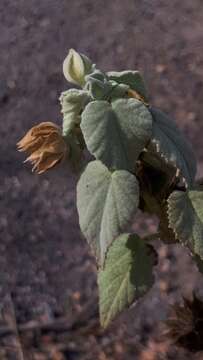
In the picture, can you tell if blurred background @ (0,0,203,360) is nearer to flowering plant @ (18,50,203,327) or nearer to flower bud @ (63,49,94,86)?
flowering plant @ (18,50,203,327)

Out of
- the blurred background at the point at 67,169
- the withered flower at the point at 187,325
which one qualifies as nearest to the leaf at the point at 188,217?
the withered flower at the point at 187,325

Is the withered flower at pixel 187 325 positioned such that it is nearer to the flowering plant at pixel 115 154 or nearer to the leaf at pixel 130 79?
the flowering plant at pixel 115 154

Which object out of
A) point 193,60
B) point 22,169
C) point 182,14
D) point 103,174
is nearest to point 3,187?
point 22,169

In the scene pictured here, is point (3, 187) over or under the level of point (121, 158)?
under

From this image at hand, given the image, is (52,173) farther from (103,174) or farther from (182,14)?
(103,174)

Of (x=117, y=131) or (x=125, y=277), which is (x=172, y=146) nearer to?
(x=117, y=131)

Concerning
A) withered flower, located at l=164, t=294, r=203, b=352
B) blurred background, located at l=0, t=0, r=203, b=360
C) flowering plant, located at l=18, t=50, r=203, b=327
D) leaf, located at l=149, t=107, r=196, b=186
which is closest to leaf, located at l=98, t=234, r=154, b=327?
flowering plant, located at l=18, t=50, r=203, b=327

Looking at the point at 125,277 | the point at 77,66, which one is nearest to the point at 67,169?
the point at 125,277
